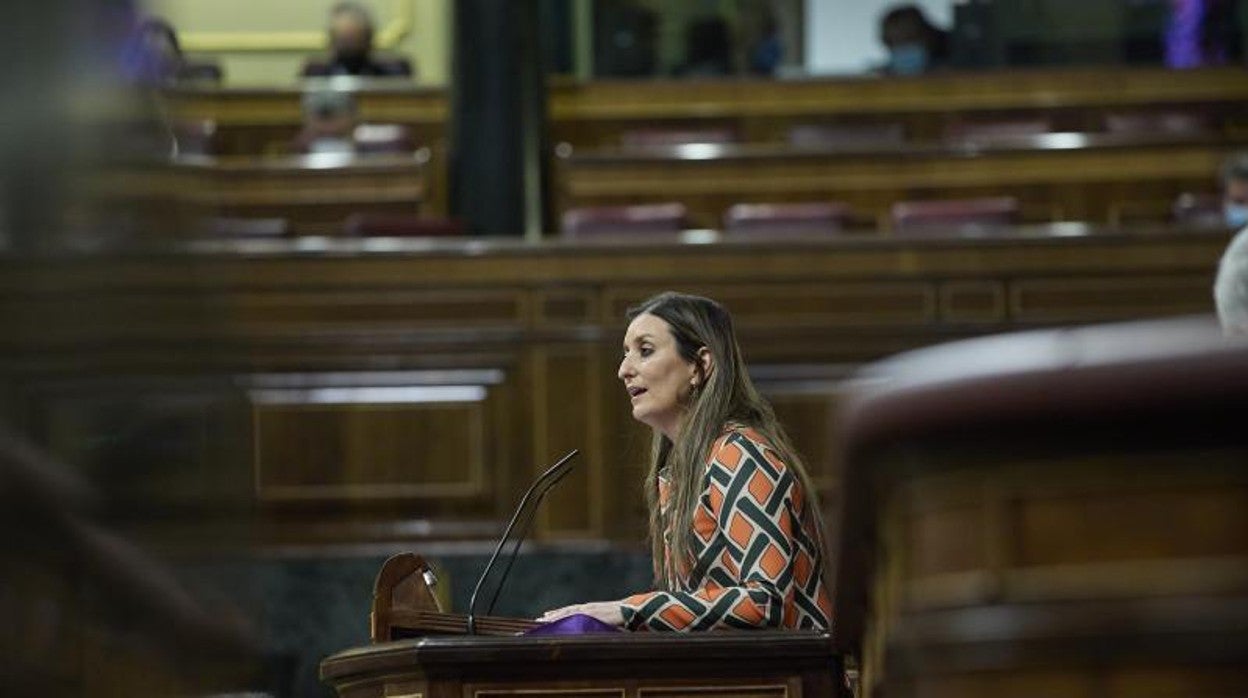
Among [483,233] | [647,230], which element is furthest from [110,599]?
[483,233]

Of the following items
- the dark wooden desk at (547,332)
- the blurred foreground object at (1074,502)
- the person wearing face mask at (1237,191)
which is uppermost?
the blurred foreground object at (1074,502)

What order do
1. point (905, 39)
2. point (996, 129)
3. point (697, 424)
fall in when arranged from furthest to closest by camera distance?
point (905, 39), point (996, 129), point (697, 424)

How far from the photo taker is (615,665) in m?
3.44

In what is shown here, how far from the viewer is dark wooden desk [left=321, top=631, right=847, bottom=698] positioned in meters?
3.41

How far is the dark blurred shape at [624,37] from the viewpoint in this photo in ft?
50.6

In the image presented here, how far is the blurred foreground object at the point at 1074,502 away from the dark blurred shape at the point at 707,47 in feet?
41.8

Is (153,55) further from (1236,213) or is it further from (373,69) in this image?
(373,69)

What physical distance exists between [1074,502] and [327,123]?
9.53 m

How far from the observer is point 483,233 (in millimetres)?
9633

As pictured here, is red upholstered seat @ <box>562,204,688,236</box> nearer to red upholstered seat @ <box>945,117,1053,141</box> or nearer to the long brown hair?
red upholstered seat @ <box>945,117,1053,141</box>

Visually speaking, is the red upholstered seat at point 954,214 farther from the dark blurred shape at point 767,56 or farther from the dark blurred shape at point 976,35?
the dark blurred shape at point 976,35

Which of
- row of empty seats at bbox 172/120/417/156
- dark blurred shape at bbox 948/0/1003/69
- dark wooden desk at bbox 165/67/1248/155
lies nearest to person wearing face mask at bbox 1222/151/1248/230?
dark wooden desk at bbox 165/67/1248/155

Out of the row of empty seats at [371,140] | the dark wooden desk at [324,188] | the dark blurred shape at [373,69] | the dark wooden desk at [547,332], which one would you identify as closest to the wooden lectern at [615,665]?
the dark wooden desk at [547,332]

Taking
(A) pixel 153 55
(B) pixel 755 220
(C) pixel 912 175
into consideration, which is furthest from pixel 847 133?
(A) pixel 153 55
